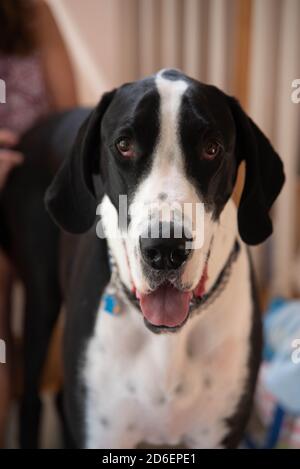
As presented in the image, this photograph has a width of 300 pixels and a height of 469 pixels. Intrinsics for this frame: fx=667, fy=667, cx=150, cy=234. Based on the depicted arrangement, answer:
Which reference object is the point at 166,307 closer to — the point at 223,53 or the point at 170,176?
the point at 170,176

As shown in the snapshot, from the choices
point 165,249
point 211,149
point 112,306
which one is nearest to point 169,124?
point 211,149

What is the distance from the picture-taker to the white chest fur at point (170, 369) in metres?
1.12

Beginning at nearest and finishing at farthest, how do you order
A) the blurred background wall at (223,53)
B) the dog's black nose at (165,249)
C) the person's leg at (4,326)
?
the dog's black nose at (165,249) < the person's leg at (4,326) < the blurred background wall at (223,53)

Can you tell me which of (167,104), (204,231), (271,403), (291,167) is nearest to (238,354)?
(204,231)

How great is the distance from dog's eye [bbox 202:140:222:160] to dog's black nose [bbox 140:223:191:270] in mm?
144

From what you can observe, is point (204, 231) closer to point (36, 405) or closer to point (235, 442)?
point (235, 442)

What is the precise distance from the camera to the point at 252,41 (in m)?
2.01

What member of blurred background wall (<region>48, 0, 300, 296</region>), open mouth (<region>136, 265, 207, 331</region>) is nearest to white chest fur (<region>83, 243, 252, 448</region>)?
open mouth (<region>136, 265, 207, 331</region>)

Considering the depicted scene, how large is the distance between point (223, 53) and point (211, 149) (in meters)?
1.19

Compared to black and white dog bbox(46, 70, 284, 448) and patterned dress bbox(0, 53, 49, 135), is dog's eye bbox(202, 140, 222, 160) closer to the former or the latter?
black and white dog bbox(46, 70, 284, 448)

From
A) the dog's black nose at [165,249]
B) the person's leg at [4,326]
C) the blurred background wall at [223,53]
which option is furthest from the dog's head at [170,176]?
the blurred background wall at [223,53]

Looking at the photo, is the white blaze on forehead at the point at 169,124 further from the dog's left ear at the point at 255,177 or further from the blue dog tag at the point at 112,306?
the blue dog tag at the point at 112,306

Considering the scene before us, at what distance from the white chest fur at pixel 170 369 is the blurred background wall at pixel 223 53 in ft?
3.29

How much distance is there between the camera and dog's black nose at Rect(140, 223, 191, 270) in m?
0.87
